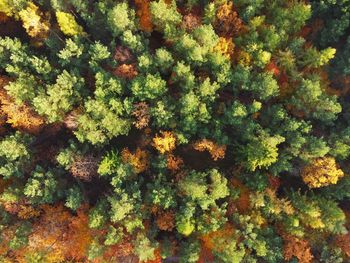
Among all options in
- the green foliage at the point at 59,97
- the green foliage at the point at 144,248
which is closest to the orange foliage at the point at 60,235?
the green foliage at the point at 144,248

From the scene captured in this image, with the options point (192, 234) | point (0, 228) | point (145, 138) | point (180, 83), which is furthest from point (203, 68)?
point (0, 228)

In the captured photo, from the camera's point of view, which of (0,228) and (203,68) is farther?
(203,68)

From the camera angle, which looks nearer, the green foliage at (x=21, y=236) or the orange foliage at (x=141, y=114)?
the green foliage at (x=21, y=236)

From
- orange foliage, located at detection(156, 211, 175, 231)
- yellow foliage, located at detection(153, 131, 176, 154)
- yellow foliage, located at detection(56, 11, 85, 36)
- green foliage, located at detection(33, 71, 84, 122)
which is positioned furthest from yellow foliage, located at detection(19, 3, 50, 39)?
orange foliage, located at detection(156, 211, 175, 231)

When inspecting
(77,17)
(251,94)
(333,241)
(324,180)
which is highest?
(77,17)

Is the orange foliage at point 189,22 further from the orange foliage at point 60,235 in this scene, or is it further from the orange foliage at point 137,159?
the orange foliage at point 60,235

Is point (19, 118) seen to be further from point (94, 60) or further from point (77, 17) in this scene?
point (77, 17)
